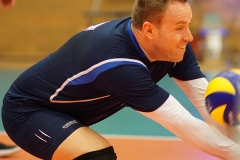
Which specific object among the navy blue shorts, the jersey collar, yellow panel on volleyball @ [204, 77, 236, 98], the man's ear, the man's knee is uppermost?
the man's ear

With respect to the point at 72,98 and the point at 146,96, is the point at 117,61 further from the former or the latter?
the point at 72,98

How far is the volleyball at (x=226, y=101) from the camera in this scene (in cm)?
256

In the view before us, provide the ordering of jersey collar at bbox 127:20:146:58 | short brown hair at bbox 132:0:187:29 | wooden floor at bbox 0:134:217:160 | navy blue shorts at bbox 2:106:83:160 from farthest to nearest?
1. wooden floor at bbox 0:134:217:160
2. navy blue shorts at bbox 2:106:83:160
3. jersey collar at bbox 127:20:146:58
4. short brown hair at bbox 132:0:187:29

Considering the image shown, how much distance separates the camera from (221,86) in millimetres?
2611

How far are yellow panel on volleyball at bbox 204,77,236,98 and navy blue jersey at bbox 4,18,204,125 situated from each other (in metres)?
0.25

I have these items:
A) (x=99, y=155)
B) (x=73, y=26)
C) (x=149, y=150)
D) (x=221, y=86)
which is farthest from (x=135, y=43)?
(x=73, y=26)

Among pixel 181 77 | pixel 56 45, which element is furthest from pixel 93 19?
pixel 181 77

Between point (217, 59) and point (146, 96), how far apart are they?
670 centimetres

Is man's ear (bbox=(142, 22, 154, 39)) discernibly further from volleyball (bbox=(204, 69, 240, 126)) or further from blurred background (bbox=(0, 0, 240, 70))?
blurred background (bbox=(0, 0, 240, 70))

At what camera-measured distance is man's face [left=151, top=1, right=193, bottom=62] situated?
8.46ft

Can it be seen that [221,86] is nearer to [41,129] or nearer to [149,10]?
[149,10]

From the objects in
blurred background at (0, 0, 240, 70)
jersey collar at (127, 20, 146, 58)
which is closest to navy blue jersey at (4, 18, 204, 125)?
jersey collar at (127, 20, 146, 58)

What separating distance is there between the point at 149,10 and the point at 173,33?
0.18 m

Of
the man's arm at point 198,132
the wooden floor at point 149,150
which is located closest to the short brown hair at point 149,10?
the man's arm at point 198,132
